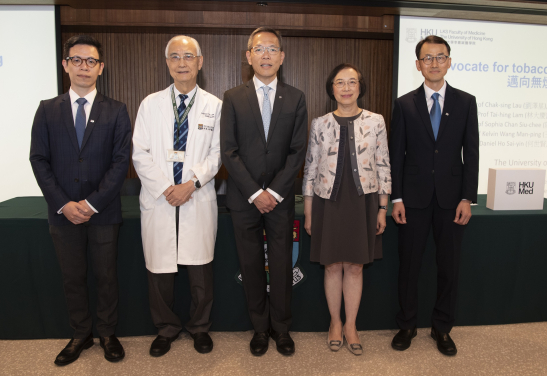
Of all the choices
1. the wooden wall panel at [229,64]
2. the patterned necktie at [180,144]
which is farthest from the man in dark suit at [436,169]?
the wooden wall panel at [229,64]

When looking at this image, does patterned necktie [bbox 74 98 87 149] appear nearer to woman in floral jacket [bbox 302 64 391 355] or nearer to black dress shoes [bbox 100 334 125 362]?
black dress shoes [bbox 100 334 125 362]

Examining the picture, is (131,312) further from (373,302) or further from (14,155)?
(14,155)

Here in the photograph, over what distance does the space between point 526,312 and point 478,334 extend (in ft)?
1.45

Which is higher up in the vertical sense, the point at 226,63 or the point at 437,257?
the point at 226,63

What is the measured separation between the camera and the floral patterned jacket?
2201 mm

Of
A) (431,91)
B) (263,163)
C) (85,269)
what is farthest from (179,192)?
(431,91)

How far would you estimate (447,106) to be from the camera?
225 centimetres

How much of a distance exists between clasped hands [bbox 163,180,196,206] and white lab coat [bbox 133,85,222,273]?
0.19ft

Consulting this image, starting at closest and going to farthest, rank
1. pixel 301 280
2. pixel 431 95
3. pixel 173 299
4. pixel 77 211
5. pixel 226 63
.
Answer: pixel 77 211, pixel 431 95, pixel 173 299, pixel 301 280, pixel 226 63

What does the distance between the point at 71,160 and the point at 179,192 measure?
1.99 ft

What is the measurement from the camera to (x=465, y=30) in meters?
4.02

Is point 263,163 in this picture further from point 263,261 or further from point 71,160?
point 71,160

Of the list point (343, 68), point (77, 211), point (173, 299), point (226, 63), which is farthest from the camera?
point (226, 63)

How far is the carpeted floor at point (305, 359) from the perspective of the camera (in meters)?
2.15
